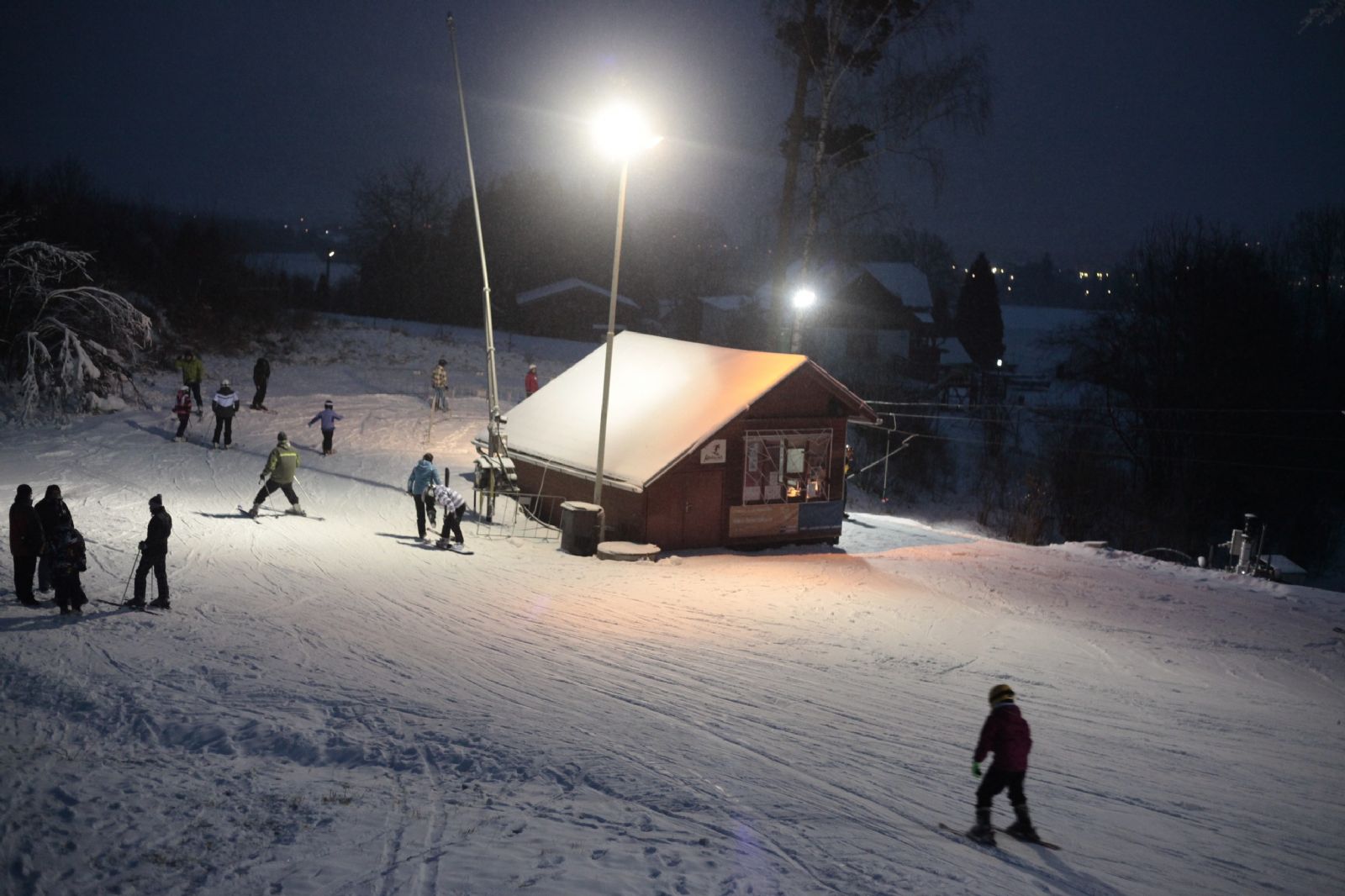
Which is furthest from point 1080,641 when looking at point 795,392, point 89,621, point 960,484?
point 960,484

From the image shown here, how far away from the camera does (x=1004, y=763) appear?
308 inches

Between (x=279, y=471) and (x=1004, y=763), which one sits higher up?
(x=279, y=471)

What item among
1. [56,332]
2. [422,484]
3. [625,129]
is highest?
[625,129]

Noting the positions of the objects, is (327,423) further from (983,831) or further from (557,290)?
(557,290)

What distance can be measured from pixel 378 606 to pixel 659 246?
6497cm

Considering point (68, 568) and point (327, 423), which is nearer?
point (68, 568)

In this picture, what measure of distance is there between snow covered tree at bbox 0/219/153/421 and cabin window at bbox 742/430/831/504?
1939 cm

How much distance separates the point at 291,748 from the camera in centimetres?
843

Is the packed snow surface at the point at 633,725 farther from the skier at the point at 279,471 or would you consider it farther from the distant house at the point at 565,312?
the distant house at the point at 565,312

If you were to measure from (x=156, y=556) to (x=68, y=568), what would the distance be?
0.97 meters

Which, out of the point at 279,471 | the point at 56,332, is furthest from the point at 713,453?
the point at 56,332

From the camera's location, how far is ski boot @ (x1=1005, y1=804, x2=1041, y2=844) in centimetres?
791

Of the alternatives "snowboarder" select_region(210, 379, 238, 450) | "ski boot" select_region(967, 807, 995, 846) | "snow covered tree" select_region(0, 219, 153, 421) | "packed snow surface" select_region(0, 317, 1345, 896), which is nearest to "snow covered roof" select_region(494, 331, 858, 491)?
"packed snow surface" select_region(0, 317, 1345, 896)

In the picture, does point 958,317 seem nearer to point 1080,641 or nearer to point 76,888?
point 1080,641
